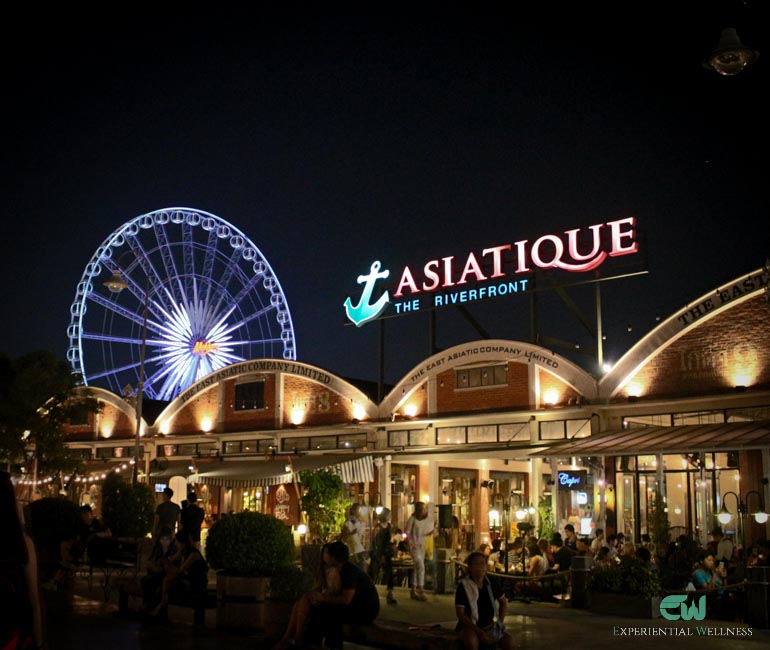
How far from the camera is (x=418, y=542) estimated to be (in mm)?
16406

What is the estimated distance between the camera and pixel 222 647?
9.99 meters

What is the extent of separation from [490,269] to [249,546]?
17.1 m

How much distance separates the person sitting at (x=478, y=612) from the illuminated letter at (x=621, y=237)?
663 inches

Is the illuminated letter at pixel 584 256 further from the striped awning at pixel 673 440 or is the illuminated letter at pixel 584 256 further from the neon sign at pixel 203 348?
the neon sign at pixel 203 348

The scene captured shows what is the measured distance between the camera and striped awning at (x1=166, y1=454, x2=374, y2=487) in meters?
25.6

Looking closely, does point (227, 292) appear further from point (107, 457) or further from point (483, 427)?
point (483, 427)

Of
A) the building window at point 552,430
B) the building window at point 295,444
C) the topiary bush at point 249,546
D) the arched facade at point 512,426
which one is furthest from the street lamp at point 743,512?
the building window at point 295,444

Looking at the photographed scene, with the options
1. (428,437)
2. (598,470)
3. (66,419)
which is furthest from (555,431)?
(66,419)

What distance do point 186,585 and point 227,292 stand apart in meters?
25.0

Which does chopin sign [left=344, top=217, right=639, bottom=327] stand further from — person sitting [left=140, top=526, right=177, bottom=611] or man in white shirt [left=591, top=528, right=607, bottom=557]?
person sitting [left=140, top=526, right=177, bottom=611]

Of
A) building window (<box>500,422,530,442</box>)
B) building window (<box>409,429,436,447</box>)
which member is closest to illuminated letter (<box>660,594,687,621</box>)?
building window (<box>500,422,530,442</box>)

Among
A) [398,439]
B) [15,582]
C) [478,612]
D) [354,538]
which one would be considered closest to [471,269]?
[398,439]

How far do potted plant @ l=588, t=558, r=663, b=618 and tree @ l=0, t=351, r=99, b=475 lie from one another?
23.9m

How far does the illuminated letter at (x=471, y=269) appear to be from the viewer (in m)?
26.8
